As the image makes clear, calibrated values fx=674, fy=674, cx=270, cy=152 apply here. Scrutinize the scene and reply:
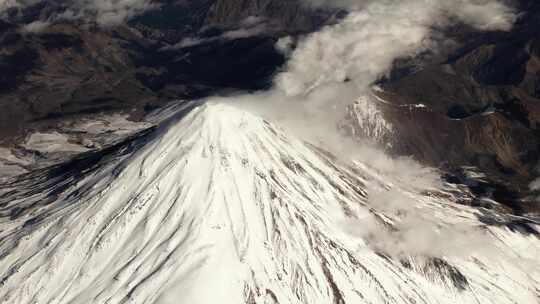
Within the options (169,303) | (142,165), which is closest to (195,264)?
(169,303)

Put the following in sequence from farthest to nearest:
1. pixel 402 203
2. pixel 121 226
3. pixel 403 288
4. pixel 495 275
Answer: pixel 402 203 → pixel 495 275 → pixel 403 288 → pixel 121 226

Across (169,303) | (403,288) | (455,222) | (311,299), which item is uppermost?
(169,303)

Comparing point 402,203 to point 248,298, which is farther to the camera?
point 402,203

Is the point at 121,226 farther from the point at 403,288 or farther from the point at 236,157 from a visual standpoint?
the point at 403,288

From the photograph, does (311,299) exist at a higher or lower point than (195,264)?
lower

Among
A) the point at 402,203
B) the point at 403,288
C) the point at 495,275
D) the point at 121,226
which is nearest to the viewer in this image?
the point at 121,226

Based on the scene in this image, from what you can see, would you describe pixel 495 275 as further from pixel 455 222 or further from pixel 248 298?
pixel 248 298
